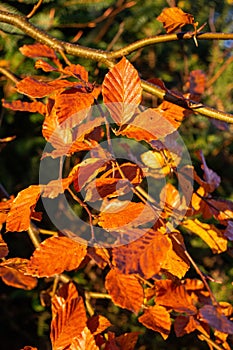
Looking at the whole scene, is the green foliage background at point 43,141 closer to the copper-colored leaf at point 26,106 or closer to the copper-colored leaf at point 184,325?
the copper-colored leaf at point 26,106

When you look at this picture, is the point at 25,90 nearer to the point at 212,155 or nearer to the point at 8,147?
the point at 8,147

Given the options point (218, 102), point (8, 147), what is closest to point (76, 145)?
point (8, 147)

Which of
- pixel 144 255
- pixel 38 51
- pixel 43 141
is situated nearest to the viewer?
pixel 144 255

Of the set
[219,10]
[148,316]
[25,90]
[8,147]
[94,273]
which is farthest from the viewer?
[219,10]

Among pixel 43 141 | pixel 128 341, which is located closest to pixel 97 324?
pixel 128 341

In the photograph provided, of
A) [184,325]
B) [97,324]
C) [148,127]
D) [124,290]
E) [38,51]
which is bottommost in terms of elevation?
[184,325]

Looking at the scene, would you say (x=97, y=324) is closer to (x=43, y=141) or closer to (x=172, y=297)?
(x=172, y=297)
